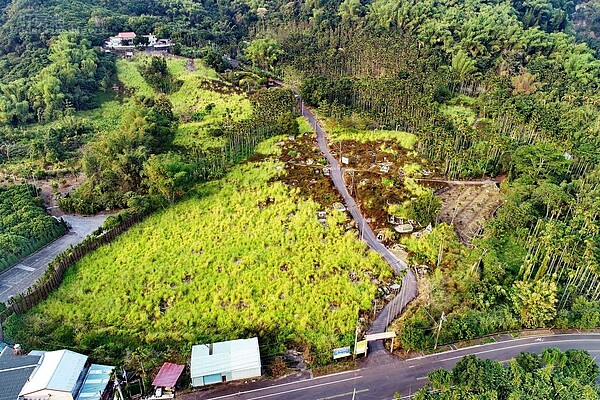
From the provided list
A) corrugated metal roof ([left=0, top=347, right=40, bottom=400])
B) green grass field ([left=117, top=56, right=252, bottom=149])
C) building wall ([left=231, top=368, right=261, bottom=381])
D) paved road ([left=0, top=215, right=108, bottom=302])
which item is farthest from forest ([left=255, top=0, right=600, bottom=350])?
paved road ([left=0, top=215, right=108, bottom=302])

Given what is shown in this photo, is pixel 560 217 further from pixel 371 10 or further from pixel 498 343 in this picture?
pixel 371 10

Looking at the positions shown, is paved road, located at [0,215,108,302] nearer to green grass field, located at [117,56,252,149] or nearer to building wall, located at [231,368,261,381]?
building wall, located at [231,368,261,381]

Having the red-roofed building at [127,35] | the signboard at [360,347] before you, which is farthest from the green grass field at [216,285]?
the red-roofed building at [127,35]

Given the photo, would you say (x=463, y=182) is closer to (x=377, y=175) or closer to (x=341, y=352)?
(x=377, y=175)

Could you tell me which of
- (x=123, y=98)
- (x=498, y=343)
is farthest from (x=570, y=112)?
(x=123, y=98)

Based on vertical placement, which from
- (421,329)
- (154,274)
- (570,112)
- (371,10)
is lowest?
(154,274)

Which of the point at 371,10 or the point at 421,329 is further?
the point at 371,10
